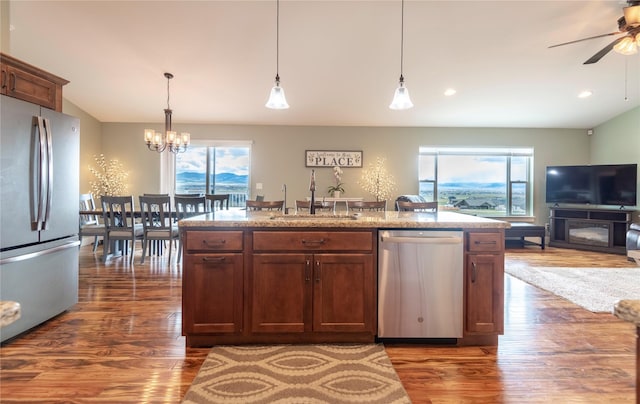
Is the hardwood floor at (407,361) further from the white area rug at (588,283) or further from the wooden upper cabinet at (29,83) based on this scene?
the wooden upper cabinet at (29,83)

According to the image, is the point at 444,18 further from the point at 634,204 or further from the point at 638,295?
the point at 634,204

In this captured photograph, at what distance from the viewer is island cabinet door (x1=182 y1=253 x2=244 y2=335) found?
2.05 metres

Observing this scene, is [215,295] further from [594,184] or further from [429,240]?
[594,184]

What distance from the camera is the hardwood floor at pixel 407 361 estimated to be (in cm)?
167

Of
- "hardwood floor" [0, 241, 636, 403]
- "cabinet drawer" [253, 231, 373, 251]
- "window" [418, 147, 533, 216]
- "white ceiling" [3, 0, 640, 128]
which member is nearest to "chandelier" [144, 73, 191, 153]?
"white ceiling" [3, 0, 640, 128]

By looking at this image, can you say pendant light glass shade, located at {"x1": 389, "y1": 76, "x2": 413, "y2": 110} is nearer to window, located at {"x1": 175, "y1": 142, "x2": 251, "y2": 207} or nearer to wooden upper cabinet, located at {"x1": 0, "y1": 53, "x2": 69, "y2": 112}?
wooden upper cabinet, located at {"x1": 0, "y1": 53, "x2": 69, "y2": 112}

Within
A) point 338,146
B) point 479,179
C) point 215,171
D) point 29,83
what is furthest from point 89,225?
point 479,179

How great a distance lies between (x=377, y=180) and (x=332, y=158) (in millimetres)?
1073

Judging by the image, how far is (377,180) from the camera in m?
6.52

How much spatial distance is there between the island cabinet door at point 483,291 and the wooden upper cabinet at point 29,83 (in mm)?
3432

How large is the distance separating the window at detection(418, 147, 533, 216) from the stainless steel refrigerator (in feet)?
19.6

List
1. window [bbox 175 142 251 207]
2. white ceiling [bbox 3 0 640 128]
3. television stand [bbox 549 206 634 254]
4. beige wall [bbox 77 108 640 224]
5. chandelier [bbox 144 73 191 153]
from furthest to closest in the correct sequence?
window [bbox 175 142 251 207] < beige wall [bbox 77 108 640 224] < television stand [bbox 549 206 634 254] < chandelier [bbox 144 73 191 153] < white ceiling [bbox 3 0 640 128]

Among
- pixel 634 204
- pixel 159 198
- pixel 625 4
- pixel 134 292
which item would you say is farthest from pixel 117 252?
pixel 634 204

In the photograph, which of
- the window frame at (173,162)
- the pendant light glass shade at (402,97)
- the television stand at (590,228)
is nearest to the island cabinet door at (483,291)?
the pendant light glass shade at (402,97)
